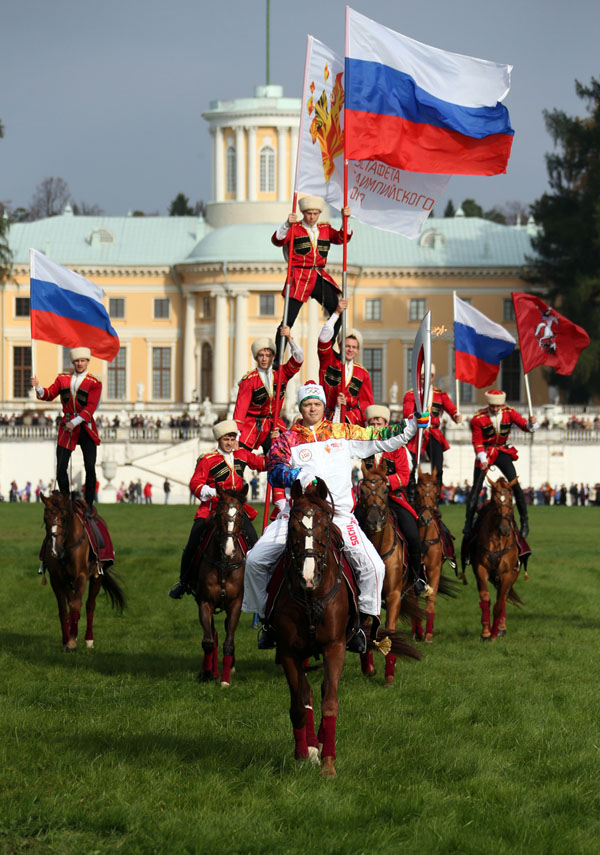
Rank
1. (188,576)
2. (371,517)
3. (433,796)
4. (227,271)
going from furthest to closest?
(227,271), (188,576), (371,517), (433,796)

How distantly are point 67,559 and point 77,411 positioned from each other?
2371mm

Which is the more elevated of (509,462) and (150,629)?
(509,462)

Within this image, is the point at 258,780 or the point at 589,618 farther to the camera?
the point at 589,618

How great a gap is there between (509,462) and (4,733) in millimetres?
10468

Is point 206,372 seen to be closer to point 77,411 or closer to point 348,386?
point 77,411

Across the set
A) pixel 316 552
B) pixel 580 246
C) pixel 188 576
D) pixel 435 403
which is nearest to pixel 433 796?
pixel 316 552

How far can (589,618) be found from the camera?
2031cm

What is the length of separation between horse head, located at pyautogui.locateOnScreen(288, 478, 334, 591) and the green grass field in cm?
143

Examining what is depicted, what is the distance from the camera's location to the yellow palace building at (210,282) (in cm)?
9081

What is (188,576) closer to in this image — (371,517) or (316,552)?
(371,517)

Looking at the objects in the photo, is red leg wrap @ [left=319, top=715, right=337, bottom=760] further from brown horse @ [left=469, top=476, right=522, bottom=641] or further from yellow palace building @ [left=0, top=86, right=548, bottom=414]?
yellow palace building @ [left=0, top=86, right=548, bottom=414]

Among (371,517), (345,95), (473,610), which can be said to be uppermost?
(345,95)

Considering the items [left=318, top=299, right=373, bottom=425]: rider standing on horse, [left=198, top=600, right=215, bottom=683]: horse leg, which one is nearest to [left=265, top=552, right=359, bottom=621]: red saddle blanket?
[left=198, top=600, right=215, bottom=683]: horse leg

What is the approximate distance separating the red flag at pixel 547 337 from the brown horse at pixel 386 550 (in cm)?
772
